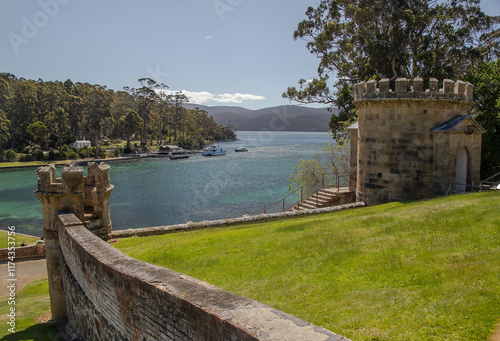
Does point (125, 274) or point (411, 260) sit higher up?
point (125, 274)

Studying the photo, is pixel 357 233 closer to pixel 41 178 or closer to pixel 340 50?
pixel 41 178

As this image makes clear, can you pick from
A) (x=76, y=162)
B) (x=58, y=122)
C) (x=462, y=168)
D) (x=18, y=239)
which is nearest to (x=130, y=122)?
(x=58, y=122)

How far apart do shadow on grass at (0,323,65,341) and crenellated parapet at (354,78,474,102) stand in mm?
15448

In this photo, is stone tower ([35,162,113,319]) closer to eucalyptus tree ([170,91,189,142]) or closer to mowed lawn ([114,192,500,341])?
mowed lawn ([114,192,500,341])

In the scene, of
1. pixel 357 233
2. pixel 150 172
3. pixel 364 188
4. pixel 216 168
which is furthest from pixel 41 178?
pixel 216 168

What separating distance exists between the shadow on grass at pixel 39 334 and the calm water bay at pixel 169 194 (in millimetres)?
22204

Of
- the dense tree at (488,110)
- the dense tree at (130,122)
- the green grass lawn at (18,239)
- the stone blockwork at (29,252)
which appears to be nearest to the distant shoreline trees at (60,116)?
the dense tree at (130,122)

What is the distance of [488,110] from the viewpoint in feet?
78.5

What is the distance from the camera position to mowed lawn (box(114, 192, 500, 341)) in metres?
5.66

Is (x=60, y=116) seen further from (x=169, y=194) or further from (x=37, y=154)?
(x=169, y=194)

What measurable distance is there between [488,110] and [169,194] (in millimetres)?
36513

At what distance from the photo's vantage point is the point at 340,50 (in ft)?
112

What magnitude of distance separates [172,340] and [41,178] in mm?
8366

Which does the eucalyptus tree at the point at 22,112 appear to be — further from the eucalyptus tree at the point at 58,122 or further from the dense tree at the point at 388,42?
the dense tree at the point at 388,42
